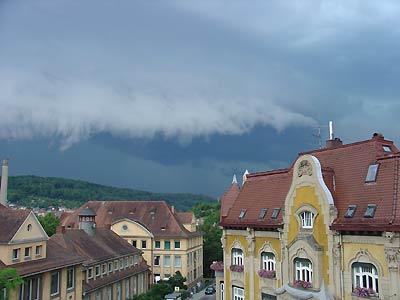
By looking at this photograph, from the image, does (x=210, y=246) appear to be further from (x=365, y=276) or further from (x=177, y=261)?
(x=365, y=276)

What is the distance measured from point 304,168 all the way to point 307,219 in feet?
11.7

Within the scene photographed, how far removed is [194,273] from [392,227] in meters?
62.4

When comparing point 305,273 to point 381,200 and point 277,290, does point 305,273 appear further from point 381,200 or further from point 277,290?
point 381,200

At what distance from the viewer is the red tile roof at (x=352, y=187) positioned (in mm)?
25455

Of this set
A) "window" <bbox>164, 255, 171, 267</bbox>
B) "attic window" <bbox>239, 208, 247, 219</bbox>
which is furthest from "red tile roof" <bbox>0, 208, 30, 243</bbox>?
"window" <bbox>164, 255, 171, 267</bbox>

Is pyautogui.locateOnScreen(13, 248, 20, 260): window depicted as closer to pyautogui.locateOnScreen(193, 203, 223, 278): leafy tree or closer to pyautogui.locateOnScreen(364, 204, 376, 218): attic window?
pyautogui.locateOnScreen(364, 204, 376, 218): attic window

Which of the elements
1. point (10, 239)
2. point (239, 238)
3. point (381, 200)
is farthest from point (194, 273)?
point (381, 200)

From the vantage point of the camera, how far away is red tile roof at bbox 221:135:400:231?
83.5ft

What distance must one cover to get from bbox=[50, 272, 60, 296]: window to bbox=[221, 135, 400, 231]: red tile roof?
1682 centimetres

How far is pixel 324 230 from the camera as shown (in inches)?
1120

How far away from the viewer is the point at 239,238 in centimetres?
3734

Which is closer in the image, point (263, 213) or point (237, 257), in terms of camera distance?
point (263, 213)

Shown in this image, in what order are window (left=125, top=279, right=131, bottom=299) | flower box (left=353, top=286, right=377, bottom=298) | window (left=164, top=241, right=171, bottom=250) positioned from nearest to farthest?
flower box (left=353, top=286, right=377, bottom=298) < window (left=125, top=279, right=131, bottom=299) < window (left=164, top=241, right=171, bottom=250)

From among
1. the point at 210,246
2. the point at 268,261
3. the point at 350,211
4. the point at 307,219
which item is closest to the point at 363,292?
the point at 350,211
